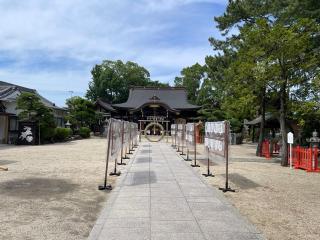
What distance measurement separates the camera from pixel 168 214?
6125 millimetres

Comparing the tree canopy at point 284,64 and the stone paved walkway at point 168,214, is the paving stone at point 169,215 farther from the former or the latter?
the tree canopy at point 284,64

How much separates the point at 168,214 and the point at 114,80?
62168 millimetres

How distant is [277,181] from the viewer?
421 inches

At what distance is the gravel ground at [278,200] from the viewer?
5680 millimetres

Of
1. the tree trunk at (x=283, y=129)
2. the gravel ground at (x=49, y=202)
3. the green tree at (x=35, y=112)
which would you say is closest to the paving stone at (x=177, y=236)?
the gravel ground at (x=49, y=202)

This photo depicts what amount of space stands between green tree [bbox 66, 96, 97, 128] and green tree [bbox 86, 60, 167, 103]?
82.2 feet

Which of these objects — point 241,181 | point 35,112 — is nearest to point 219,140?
point 241,181

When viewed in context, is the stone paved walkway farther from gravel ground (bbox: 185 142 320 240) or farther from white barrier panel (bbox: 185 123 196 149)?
white barrier panel (bbox: 185 123 196 149)

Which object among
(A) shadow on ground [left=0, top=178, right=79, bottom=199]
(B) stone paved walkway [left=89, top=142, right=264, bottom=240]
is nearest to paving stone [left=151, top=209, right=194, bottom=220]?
(B) stone paved walkway [left=89, top=142, right=264, bottom=240]

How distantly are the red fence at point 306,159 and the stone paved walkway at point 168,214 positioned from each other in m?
5.95

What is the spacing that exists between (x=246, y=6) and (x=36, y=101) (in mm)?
16406

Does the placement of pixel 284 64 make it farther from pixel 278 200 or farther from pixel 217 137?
pixel 278 200

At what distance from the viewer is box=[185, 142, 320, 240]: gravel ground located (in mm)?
5680

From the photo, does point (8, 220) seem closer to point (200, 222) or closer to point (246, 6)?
point (200, 222)
